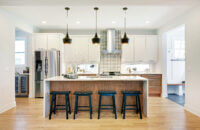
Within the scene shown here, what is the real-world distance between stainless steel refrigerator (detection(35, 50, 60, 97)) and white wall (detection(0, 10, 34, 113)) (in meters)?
1.16

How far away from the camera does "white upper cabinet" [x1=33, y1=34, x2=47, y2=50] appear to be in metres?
5.51

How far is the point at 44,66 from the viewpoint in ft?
17.4

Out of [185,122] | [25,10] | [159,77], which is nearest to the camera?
[185,122]

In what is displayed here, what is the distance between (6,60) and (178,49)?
6.46 m

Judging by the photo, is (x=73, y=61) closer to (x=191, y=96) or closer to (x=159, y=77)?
(x=159, y=77)

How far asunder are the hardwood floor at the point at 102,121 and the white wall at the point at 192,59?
33 cm

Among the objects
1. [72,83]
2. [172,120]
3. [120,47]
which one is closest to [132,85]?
[172,120]

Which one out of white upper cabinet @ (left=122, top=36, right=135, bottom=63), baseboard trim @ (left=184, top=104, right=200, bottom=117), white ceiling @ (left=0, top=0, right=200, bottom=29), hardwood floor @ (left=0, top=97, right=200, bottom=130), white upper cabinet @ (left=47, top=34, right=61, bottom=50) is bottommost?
hardwood floor @ (left=0, top=97, right=200, bottom=130)

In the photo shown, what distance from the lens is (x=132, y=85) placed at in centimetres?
372

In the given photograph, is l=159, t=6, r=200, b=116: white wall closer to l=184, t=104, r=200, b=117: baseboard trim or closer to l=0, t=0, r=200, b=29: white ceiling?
l=184, t=104, r=200, b=117: baseboard trim

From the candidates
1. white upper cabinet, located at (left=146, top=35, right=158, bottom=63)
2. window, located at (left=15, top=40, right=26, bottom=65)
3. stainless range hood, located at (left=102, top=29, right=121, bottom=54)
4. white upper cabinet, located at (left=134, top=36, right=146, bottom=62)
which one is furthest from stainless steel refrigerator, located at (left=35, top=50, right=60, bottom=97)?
white upper cabinet, located at (left=146, top=35, right=158, bottom=63)

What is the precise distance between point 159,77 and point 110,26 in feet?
9.13

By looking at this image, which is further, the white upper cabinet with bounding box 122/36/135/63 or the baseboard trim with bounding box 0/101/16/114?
the white upper cabinet with bounding box 122/36/135/63

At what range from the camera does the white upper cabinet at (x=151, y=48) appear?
5.88 m
